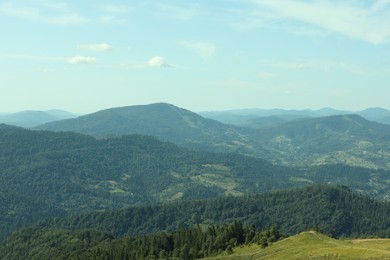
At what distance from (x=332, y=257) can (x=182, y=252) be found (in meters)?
78.4

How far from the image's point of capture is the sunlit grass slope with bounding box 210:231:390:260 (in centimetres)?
12912

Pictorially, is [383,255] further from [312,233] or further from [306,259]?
[312,233]

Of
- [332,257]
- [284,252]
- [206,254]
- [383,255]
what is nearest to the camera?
[383,255]

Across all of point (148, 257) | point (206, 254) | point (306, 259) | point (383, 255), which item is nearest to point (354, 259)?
point (383, 255)

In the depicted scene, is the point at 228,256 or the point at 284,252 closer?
the point at 284,252

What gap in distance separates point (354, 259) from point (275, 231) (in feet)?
225

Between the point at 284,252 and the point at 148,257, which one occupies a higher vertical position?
the point at 284,252

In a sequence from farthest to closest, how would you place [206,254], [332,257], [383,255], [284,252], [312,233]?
[206,254] < [312,233] < [284,252] < [332,257] < [383,255]

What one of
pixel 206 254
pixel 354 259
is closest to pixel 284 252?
pixel 354 259

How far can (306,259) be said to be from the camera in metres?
138

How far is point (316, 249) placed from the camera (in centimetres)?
14500

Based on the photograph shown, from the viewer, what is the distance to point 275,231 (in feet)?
630

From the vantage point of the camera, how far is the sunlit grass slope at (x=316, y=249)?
129 meters

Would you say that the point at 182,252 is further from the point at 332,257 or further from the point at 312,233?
the point at 332,257
